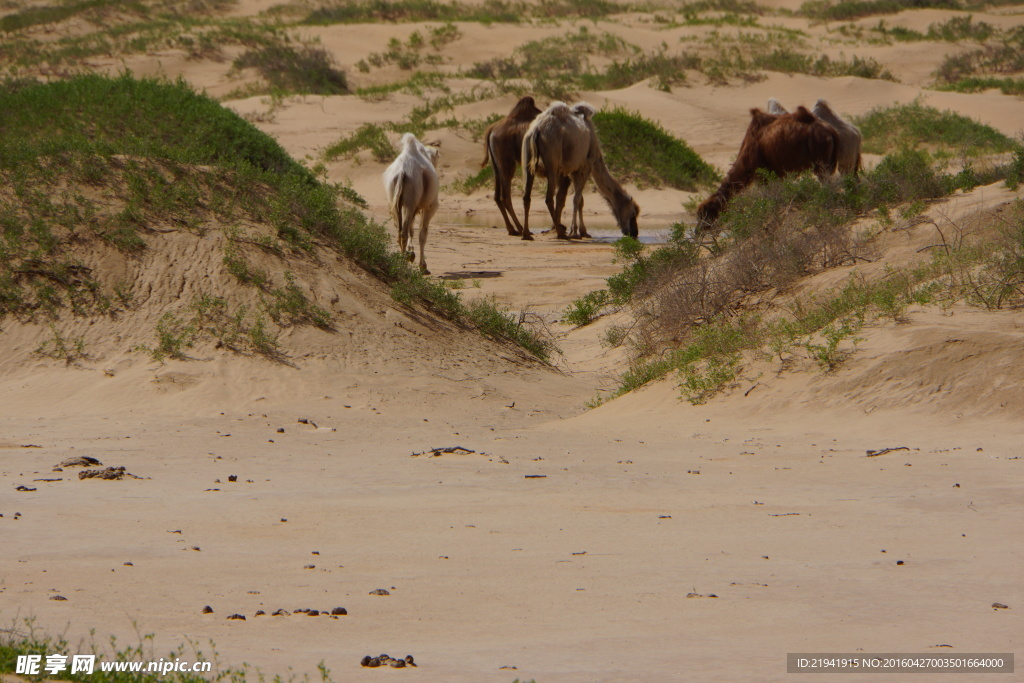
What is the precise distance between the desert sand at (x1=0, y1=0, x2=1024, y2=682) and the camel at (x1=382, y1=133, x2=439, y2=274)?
2.62 meters

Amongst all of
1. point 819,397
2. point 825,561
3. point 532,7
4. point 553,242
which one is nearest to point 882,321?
point 819,397

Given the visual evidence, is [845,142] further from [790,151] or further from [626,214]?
[626,214]

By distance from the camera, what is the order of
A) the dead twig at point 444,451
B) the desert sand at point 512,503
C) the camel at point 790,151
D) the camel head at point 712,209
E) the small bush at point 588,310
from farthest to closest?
the camel at point 790,151
the camel head at point 712,209
the small bush at point 588,310
the dead twig at point 444,451
the desert sand at point 512,503

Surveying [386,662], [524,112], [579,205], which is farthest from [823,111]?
[386,662]

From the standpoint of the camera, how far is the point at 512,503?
225 inches

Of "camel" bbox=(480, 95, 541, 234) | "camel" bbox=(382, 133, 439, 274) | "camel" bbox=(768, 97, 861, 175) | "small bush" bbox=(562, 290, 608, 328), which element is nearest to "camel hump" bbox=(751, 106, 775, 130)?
"camel" bbox=(768, 97, 861, 175)

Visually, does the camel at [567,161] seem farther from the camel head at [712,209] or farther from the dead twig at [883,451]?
the dead twig at [883,451]

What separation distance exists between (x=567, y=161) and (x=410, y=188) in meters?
5.65

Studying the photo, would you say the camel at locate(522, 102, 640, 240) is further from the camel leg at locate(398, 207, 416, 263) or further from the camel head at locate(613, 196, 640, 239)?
the camel leg at locate(398, 207, 416, 263)

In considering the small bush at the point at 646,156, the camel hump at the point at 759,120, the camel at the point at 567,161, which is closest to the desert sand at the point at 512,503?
the camel hump at the point at 759,120

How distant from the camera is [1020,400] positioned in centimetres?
739

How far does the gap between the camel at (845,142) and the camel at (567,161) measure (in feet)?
10.8

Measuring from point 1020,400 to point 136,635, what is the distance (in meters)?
5.72

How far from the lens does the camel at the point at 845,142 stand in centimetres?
1555
